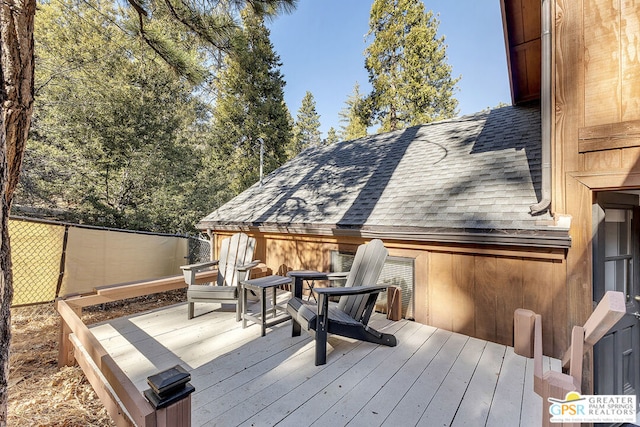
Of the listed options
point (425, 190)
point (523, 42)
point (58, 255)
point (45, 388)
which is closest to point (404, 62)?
point (523, 42)

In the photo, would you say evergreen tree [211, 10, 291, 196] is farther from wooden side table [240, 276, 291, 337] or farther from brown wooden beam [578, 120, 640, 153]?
brown wooden beam [578, 120, 640, 153]

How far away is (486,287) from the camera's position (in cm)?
305

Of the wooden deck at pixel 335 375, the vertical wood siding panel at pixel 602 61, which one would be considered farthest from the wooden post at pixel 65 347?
the vertical wood siding panel at pixel 602 61

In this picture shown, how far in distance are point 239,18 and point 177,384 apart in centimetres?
472

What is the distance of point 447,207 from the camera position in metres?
3.53

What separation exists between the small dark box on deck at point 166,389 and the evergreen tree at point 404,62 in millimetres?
13377

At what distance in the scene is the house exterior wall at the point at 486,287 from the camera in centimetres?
270

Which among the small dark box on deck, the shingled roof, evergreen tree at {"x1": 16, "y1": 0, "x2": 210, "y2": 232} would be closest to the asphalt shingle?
the shingled roof

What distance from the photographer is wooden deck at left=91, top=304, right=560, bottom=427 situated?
1878 mm

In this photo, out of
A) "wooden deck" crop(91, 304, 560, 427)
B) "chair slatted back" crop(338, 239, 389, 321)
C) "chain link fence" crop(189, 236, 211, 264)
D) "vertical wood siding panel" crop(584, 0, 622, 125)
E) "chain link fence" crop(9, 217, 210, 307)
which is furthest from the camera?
"chain link fence" crop(189, 236, 211, 264)

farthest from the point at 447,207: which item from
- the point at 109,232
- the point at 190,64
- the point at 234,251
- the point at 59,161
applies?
the point at 59,161

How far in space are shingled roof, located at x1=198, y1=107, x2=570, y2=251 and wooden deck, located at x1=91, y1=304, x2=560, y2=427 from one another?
122 cm

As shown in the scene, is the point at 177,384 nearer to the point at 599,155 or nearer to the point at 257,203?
the point at 599,155

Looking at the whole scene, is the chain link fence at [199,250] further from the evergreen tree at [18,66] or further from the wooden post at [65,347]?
the evergreen tree at [18,66]
